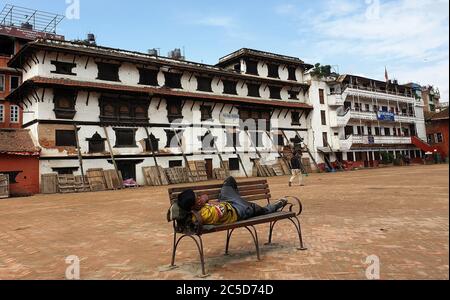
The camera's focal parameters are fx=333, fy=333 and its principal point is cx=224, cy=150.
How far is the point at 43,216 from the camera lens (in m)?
11.0

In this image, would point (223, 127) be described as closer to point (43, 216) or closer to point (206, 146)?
point (206, 146)

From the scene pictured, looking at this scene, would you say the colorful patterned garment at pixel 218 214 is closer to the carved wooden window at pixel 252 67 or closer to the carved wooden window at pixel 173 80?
the carved wooden window at pixel 173 80

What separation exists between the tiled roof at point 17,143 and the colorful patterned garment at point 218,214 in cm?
2203

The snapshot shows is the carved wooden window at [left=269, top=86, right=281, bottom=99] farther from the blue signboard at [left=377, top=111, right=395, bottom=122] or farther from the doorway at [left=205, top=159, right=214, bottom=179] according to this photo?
the blue signboard at [left=377, top=111, right=395, bottom=122]

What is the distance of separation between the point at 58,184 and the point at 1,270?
19.4m

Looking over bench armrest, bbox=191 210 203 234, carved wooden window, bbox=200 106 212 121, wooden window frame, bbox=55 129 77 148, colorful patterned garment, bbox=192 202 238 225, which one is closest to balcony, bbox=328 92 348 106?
carved wooden window, bbox=200 106 212 121

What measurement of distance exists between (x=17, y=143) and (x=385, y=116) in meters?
43.9

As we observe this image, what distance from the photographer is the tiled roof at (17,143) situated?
72.6ft

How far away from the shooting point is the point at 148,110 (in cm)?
2906

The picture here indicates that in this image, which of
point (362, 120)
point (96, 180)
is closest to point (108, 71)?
point (96, 180)

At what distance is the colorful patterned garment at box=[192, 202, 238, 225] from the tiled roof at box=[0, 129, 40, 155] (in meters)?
22.0

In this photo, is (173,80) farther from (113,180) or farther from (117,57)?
(113,180)
